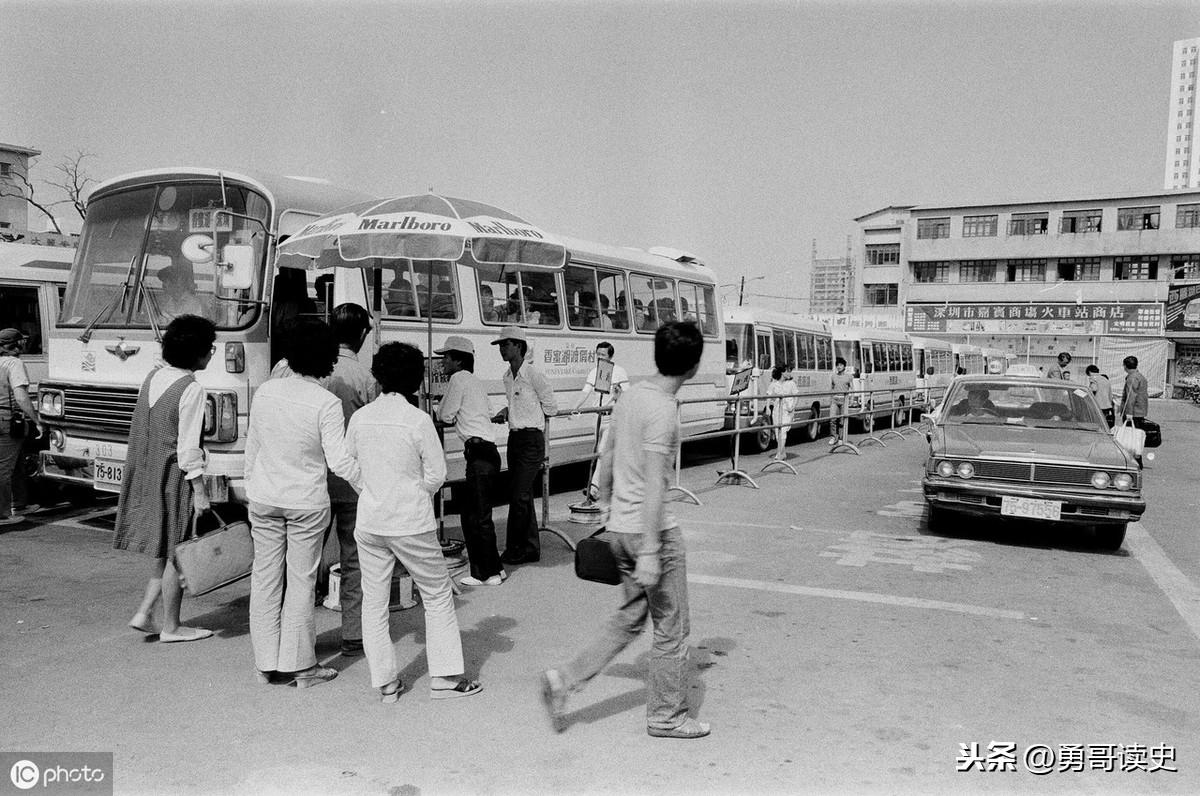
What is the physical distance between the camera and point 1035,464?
8094 millimetres

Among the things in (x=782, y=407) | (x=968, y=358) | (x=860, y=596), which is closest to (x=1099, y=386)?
(x=782, y=407)

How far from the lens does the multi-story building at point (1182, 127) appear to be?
542 ft

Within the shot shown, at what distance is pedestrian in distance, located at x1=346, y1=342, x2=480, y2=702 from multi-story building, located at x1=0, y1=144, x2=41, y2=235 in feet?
90.9

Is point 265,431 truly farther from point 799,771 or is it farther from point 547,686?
point 799,771

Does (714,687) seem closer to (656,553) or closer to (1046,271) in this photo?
(656,553)

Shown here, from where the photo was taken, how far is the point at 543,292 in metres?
10.9

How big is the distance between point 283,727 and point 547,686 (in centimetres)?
118

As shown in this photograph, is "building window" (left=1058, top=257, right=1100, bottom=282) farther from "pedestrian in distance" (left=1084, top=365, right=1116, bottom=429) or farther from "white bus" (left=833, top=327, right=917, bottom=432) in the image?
"pedestrian in distance" (left=1084, top=365, right=1116, bottom=429)

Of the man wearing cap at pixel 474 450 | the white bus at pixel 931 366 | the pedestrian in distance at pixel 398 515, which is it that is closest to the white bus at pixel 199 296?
the man wearing cap at pixel 474 450

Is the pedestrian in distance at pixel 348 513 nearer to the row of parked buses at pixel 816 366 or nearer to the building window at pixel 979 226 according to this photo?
the row of parked buses at pixel 816 366

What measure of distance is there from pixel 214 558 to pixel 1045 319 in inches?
1913

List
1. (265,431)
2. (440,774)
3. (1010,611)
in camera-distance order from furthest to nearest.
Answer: (1010,611) < (265,431) < (440,774)

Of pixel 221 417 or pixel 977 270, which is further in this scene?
pixel 977 270

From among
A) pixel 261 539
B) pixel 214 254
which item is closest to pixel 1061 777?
pixel 261 539
